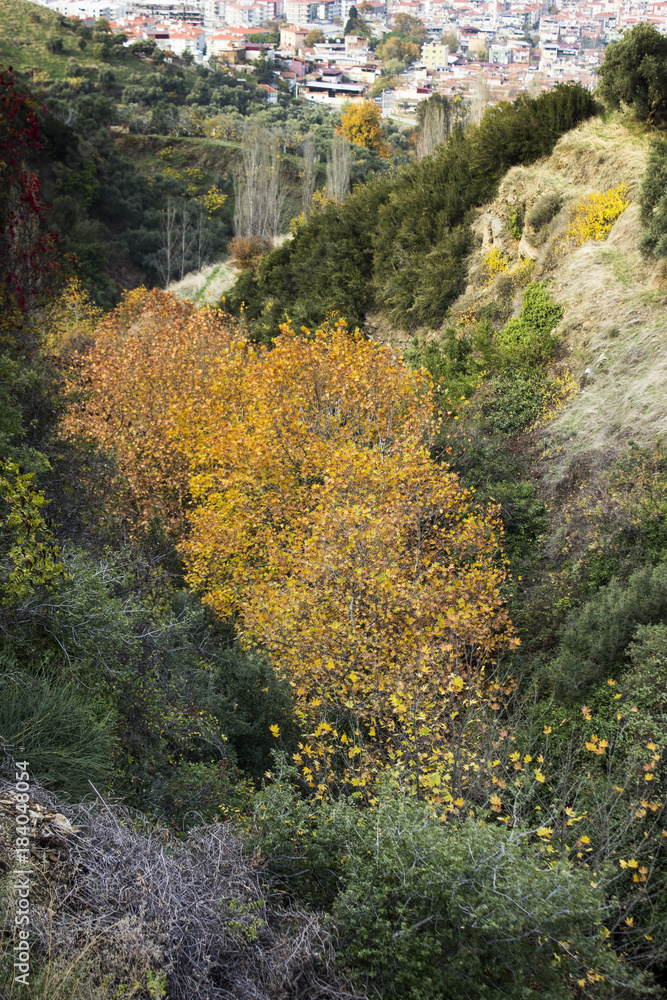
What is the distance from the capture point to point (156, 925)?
177 inches

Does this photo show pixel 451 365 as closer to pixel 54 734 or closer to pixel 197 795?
pixel 197 795

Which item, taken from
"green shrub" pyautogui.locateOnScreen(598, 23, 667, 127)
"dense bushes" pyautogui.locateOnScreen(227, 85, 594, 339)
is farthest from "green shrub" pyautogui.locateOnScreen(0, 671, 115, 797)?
"green shrub" pyautogui.locateOnScreen(598, 23, 667, 127)

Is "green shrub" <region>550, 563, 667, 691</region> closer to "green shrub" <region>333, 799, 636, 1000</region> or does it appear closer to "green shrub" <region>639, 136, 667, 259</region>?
"green shrub" <region>333, 799, 636, 1000</region>

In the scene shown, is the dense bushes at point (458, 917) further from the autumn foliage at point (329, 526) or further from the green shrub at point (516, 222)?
the green shrub at point (516, 222)

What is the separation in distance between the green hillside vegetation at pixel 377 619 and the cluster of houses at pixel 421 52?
277ft

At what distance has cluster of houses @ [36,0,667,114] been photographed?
117938 mm

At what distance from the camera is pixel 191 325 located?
22.2 m

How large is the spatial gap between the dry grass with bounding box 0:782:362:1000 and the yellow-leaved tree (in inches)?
77.1

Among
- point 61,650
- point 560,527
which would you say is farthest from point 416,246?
point 61,650

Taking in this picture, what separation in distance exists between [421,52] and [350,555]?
197m

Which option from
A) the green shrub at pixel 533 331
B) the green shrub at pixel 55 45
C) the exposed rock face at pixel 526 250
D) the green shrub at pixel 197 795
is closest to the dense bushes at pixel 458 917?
the green shrub at pixel 197 795

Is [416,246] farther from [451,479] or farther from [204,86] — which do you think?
[204,86]

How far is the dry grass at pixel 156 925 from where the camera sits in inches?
166

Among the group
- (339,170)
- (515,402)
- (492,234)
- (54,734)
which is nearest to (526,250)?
(492,234)
